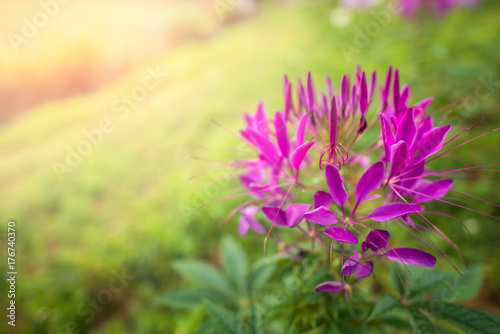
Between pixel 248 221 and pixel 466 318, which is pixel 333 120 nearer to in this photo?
pixel 248 221

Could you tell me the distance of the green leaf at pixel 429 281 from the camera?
31.2 inches

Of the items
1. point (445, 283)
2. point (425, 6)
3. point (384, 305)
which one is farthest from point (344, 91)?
point (425, 6)

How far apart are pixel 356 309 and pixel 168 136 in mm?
2914

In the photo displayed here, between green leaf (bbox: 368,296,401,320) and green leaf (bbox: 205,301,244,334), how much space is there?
0.37 meters

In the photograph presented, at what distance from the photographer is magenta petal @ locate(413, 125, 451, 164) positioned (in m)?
0.58

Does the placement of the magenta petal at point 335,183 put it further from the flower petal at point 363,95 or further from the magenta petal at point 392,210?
the flower petal at point 363,95

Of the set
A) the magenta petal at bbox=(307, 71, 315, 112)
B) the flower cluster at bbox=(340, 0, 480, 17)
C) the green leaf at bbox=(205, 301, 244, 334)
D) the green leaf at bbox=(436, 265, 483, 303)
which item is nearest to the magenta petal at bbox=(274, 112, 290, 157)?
the magenta petal at bbox=(307, 71, 315, 112)

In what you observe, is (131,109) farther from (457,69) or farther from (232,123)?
(457,69)

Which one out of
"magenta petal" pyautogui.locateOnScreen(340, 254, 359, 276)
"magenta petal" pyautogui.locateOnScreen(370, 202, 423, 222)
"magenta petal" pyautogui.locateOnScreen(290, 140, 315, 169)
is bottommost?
"magenta petal" pyautogui.locateOnScreen(340, 254, 359, 276)

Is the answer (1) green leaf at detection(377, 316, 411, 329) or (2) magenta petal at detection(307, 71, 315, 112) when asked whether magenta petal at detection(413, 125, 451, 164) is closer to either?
(2) magenta petal at detection(307, 71, 315, 112)

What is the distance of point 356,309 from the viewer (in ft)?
2.80

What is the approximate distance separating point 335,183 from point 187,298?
2.55 feet

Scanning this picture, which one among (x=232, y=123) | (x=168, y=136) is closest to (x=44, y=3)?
(x=168, y=136)

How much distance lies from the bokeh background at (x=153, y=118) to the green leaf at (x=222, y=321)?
0.37 m
